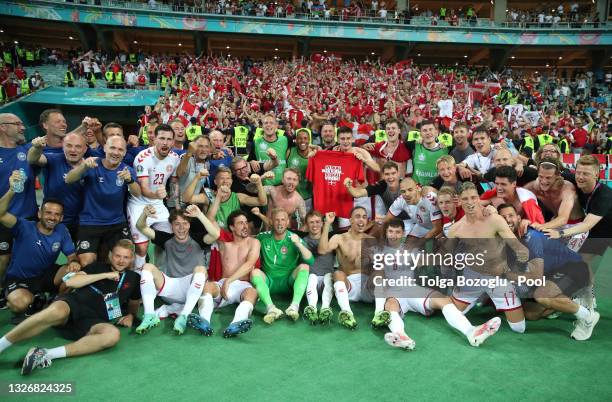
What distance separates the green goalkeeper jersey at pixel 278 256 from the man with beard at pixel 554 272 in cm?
256

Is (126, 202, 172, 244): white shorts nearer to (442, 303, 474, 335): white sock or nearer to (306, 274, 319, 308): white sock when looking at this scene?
(306, 274, 319, 308): white sock

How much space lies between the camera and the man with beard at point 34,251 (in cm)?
501

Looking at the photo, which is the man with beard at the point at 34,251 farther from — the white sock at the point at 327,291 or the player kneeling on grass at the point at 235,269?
the white sock at the point at 327,291

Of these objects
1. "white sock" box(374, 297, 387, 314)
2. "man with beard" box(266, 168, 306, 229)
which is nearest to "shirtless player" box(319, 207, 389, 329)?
"white sock" box(374, 297, 387, 314)

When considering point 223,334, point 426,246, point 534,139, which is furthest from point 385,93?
point 223,334

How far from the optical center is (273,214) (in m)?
5.61

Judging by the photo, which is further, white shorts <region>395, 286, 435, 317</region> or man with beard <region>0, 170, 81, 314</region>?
white shorts <region>395, 286, 435, 317</region>

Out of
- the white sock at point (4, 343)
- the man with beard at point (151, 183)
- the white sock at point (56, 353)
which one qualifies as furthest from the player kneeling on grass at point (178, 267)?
the white sock at point (4, 343)

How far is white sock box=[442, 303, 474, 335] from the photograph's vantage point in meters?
4.60

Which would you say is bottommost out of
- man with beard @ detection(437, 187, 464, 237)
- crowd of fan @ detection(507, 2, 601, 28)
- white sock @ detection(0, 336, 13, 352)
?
white sock @ detection(0, 336, 13, 352)

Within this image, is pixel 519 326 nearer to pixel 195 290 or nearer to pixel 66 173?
pixel 195 290

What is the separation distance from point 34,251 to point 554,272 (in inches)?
234

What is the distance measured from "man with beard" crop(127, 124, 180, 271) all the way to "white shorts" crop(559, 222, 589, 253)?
4.99m

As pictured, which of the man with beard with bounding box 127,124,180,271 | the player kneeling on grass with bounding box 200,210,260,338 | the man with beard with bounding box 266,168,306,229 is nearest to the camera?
the player kneeling on grass with bounding box 200,210,260,338
